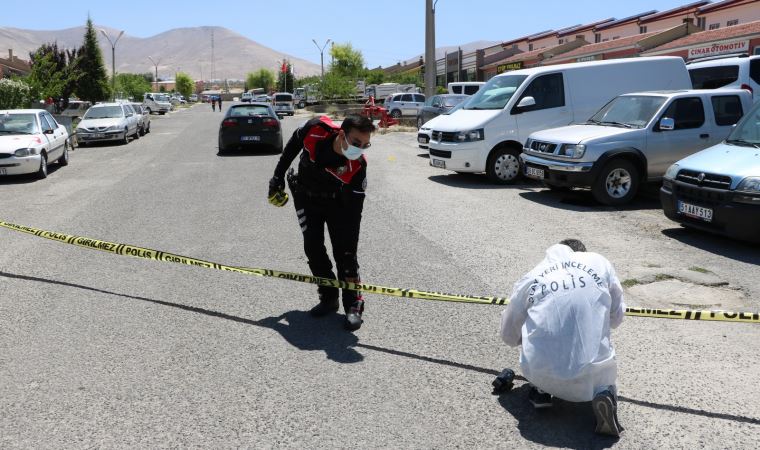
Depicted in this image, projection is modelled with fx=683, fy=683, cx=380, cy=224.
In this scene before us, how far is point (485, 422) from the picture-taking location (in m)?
3.61

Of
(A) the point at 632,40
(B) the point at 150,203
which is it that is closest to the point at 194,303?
(B) the point at 150,203

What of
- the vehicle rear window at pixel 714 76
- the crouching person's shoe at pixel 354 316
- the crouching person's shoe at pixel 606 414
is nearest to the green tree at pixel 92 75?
the vehicle rear window at pixel 714 76

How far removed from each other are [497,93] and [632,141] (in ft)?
12.2

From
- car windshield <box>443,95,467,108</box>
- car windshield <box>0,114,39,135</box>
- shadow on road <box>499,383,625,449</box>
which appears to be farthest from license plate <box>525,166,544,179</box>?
car windshield <box>443,95,467,108</box>

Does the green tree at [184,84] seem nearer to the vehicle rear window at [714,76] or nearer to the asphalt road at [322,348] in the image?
the vehicle rear window at [714,76]

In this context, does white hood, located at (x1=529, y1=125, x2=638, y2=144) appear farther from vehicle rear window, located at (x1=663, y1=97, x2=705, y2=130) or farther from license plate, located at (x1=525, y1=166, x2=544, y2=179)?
vehicle rear window, located at (x1=663, y1=97, x2=705, y2=130)

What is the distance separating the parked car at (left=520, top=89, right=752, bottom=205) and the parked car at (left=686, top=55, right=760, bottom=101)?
249 centimetres

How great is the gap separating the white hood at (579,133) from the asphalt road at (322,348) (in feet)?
6.01

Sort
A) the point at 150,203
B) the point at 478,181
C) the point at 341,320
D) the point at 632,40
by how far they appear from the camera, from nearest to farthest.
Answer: the point at 341,320, the point at 150,203, the point at 478,181, the point at 632,40

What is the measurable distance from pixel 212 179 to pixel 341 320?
30.0 ft

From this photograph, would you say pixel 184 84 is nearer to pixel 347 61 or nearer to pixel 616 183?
pixel 347 61

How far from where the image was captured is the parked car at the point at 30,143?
1356cm

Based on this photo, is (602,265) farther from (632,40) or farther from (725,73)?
(632,40)

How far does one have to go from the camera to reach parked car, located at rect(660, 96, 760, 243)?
23.5ft
